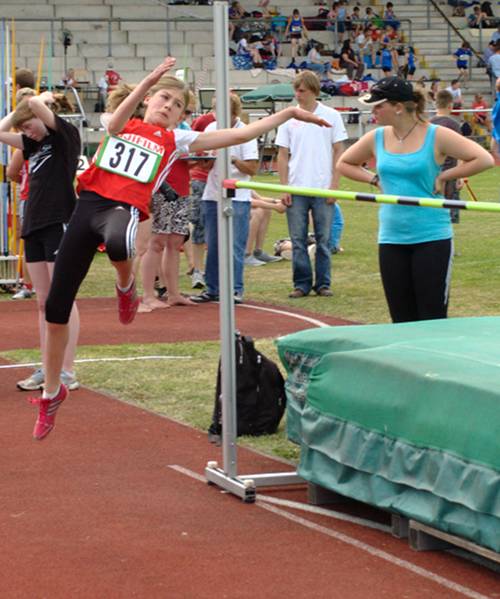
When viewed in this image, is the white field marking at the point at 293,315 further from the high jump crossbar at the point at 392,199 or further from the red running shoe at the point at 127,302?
the high jump crossbar at the point at 392,199

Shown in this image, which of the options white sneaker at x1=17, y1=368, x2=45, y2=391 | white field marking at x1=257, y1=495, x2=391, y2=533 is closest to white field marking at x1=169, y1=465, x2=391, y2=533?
white field marking at x1=257, y1=495, x2=391, y2=533

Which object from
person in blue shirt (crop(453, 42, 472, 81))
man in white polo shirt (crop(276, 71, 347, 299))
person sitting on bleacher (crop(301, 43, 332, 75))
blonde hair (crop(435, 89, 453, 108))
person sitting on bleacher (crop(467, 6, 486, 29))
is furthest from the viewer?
person sitting on bleacher (crop(467, 6, 486, 29))

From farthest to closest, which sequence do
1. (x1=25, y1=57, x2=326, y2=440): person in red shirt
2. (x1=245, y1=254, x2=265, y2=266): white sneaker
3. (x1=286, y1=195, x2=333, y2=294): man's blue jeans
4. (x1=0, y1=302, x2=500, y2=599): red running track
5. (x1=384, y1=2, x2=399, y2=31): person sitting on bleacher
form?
(x1=384, y1=2, x2=399, y2=31): person sitting on bleacher < (x1=245, y1=254, x2=265, y2=266): white sneaker < (x1=286, y1=195, x2=333, y2=294): man's blue jeans < (x1=25, y1=57, x2=326, y2=440): person in red shirt < (x1=0, y1=302, x2=500, y2=599): red running track

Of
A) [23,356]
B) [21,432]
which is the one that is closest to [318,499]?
[21,432]

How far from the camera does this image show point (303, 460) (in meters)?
5.97

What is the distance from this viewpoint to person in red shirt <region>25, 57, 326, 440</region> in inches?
241

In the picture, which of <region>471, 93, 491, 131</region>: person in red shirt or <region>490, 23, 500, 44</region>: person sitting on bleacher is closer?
<region>471, 93, 491, 131</region>: person in red shirt

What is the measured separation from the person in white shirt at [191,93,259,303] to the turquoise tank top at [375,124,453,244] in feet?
16.4

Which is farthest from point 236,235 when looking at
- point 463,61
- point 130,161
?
point 463,61

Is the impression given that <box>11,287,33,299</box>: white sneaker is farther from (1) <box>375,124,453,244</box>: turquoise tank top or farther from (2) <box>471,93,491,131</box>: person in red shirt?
(2) <box>471,93,491,131</box>: person in red shirt

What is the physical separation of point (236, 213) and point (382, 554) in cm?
749

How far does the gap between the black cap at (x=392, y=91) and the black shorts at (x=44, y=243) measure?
7.45 ft

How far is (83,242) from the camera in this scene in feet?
20.6

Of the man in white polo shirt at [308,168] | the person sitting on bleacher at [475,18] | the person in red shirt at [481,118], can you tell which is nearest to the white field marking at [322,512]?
the man in white polo shirt at [308,168]
